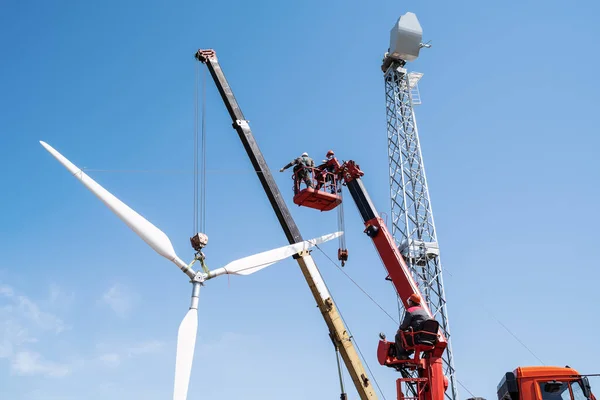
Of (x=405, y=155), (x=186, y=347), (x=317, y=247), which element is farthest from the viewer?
(x=405, y=155)

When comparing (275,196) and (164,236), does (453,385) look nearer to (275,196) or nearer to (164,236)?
(275,196)

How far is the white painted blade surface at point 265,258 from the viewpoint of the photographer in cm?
1981

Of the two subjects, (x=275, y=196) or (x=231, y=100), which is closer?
(x=275, y=196)

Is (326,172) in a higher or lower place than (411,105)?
lower

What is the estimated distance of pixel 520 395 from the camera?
14.8 metres

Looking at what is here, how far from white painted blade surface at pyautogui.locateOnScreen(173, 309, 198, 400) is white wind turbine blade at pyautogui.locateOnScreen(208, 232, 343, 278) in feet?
5.70

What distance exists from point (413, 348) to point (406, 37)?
27.3 m

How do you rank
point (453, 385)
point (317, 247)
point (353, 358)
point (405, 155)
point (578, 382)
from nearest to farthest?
point (578, 382), point (353, 358), point (317, 247), point (453, 385), point (405, 155)

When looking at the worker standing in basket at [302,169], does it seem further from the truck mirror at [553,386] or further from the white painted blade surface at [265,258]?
the truck mirror at [553,386]

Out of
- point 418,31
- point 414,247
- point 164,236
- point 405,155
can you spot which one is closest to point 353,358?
point 164,236

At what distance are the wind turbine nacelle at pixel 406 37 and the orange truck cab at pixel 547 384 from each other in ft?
95.6

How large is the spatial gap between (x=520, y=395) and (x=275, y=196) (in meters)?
12.5

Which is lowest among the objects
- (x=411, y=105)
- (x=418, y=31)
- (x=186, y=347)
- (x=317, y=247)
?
(x=186, y=347)

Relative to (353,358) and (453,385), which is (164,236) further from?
(453,385)
